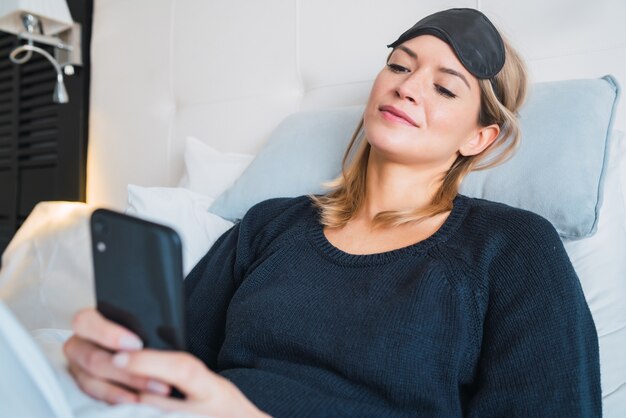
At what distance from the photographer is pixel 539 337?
2.17ft

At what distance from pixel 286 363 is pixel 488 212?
390mm

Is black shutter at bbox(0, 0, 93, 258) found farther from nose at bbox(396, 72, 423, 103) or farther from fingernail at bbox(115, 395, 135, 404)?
fingernail at bbox(115, 395, 135, 404)

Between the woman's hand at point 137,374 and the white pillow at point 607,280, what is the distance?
617mm

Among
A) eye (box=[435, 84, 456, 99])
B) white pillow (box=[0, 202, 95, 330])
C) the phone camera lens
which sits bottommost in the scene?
white pillow (box=[0, 202, 95, 330])

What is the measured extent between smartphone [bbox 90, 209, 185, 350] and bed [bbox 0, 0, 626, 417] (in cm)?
7

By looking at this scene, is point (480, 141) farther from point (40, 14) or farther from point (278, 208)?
point (40, 14)

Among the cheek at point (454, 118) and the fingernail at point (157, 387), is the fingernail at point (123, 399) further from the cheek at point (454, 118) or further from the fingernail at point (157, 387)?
the cheek at point (454, 118)

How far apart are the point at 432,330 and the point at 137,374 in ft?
1.34

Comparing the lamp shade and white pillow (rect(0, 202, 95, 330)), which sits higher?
the lamp shade

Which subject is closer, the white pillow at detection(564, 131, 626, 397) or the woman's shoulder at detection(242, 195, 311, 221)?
the white pillow at detection(564, 131, 626, 397)

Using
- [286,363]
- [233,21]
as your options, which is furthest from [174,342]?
[233,21]

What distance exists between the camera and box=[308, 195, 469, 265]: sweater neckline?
801 mm

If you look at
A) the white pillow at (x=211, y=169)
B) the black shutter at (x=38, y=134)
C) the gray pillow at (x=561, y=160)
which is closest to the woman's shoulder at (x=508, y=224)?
the gray pillow at (x=561, y=160)

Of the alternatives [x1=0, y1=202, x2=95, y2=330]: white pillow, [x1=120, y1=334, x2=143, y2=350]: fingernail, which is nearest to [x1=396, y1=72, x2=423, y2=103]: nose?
[x1=120, y1=334, x2=143, y2=350]: fingernail
